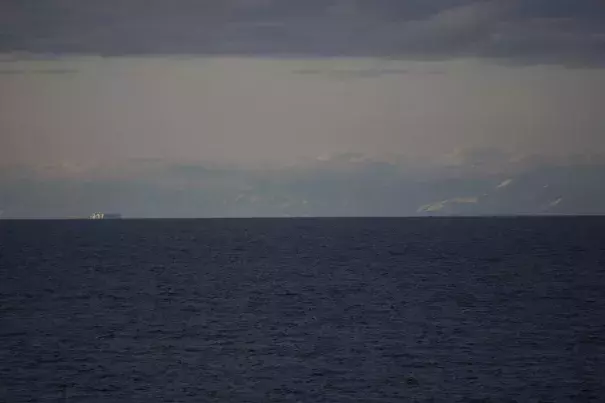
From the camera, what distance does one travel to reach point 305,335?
36.5 m

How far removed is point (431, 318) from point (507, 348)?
8.94 metres

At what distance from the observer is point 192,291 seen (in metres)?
56.7

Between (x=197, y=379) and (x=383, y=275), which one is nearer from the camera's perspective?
(x=197, y=379)

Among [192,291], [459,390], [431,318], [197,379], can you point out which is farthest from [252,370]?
[192,291]

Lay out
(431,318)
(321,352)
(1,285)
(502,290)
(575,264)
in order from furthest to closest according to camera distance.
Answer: (575,264), (1,285), (502,290), (431,318), (321,352)

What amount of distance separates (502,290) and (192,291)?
Result: 19.0 meters

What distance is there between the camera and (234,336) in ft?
120

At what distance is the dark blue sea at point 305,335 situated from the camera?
2688 centimetres

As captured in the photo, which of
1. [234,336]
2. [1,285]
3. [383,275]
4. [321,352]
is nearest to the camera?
[321,352]

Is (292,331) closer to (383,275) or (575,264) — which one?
(383,275)

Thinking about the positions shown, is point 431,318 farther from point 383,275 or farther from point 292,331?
point 383,275

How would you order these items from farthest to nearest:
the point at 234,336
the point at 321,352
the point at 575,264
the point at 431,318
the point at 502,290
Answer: the point at 575,264 → the point at 502,290 → the point at 431,318 → the point at 234,336 → the point at 321,352

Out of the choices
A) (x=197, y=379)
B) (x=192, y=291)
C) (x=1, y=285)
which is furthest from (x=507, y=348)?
(x=1, y=285)

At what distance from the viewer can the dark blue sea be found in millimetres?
26875
